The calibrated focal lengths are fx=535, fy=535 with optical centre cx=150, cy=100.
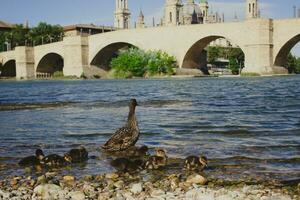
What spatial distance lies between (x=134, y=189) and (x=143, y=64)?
55118 mm

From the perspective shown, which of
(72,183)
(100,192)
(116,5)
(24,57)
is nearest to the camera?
(100,192)

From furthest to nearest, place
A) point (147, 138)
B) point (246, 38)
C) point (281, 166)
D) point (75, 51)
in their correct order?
1. point (75, 51)
2. point (246, 38)
3. point (147, 138)
4. point (281, 166)

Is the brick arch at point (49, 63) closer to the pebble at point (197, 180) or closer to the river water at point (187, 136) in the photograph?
the river water at point (187, 136)

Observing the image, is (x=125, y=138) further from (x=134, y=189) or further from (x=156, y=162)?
(x=134, y=189)

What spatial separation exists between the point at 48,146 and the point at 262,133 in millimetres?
3657

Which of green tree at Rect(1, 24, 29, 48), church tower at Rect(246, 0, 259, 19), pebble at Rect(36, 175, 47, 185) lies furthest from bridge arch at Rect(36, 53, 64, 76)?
pebble at Rect(36, 175, 47, 185)

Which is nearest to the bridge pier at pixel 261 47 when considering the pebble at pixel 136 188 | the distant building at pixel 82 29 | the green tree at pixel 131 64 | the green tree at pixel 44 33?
the green tree at pixel 131 64

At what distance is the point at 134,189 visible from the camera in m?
5.10

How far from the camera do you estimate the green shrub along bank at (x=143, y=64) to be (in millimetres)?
58312

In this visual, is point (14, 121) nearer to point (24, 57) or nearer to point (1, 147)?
point (1, 147)

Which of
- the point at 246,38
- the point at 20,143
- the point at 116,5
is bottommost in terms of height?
the point at 20,143

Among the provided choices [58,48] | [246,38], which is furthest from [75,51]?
[246,38]

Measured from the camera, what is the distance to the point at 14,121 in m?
12.4

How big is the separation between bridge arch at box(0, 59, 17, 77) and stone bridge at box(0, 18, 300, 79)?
0.22m
